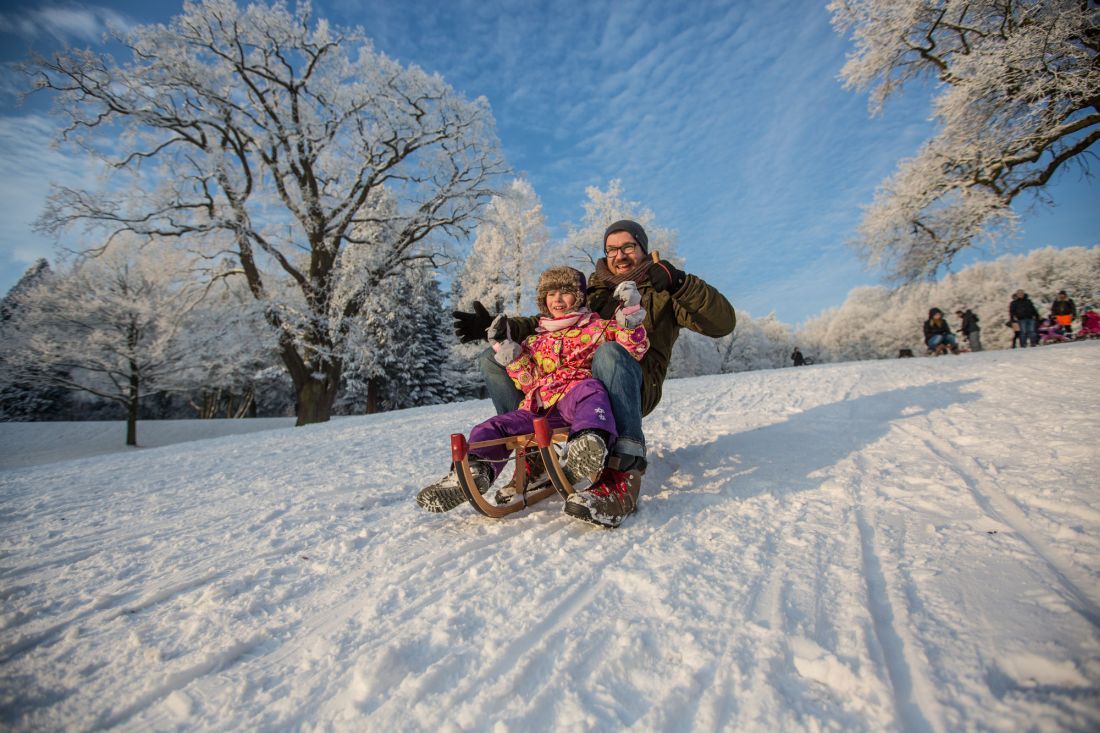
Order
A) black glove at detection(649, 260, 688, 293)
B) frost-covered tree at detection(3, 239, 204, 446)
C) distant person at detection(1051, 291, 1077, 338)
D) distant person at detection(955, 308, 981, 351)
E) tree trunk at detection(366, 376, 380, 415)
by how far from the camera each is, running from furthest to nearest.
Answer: tree trunk at detection(366, 376, 380, 415)
frost-covered tree at detection(3, 239, 204, 446)
distant person at detection(955, 308, 981, 351)
distant person at detection(1051, 291, 1077, 338)
black glove at detection(649, 260, 688, 293)

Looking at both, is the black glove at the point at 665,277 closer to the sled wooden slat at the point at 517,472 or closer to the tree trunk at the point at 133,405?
the sled wooden slat at the point at 517,472

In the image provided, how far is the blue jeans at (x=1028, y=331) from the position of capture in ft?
36.7

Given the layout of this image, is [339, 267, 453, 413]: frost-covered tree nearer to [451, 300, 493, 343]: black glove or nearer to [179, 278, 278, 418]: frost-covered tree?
[179, 278, 278, 418]: frost-covered tree

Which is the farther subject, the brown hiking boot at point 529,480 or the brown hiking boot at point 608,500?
the brown hiking boot at point 529,480

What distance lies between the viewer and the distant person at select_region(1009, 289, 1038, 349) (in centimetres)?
1103

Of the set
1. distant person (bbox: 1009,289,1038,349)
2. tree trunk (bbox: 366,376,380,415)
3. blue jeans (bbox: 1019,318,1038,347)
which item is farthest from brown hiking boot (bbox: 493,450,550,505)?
tree trunk (bbox: 366,376,380,415)

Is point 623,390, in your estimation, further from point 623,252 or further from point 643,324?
point 623,252

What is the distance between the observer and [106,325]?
14.4 metres

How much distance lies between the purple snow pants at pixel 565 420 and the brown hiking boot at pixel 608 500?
6.2 inches

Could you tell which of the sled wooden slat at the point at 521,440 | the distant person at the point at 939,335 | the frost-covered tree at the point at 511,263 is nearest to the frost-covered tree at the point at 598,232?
the frost-covered tree at the point at 511,263

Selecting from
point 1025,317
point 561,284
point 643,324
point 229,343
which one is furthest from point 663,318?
point 229,343

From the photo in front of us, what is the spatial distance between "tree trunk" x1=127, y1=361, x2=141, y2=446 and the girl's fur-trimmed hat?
58.7 feet

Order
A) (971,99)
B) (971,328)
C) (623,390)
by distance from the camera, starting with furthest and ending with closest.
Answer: (971,328) → (971,99) → (623,390)

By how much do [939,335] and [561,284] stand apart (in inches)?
514
